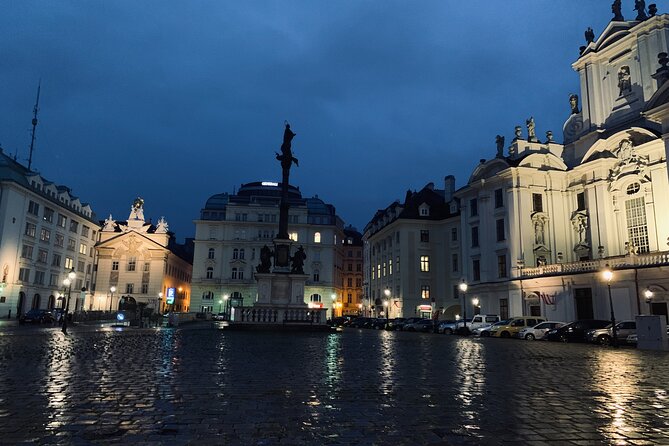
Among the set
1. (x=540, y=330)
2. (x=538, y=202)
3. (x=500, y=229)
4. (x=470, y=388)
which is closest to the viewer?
(x=470, y=388)

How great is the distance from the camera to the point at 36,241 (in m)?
64.7

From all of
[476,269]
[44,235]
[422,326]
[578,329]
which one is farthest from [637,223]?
[44,235]

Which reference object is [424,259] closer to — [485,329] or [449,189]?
[449,189]

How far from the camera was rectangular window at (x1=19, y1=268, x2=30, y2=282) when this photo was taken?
61000 millimetres

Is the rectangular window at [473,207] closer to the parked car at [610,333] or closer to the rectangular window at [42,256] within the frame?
the parked car at [610,333]

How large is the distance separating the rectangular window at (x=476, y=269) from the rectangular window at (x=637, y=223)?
14.9 metres

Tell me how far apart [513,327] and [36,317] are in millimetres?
41137

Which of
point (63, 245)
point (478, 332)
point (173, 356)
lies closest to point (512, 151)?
point (478, 332)

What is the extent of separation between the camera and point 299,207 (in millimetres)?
95250

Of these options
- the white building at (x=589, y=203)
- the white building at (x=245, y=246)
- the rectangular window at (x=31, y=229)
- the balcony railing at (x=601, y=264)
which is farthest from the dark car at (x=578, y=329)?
the rectangular window at (x=31, y=229)

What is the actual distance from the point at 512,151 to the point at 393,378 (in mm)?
46811

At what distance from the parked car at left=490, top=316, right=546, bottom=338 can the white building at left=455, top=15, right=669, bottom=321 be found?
6.03m

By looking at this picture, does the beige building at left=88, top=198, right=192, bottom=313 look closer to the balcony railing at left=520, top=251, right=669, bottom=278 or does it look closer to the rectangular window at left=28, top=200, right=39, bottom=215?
the rectangular window at left=28, top=200, right=39, bottom=215

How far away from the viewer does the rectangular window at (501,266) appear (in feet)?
161
